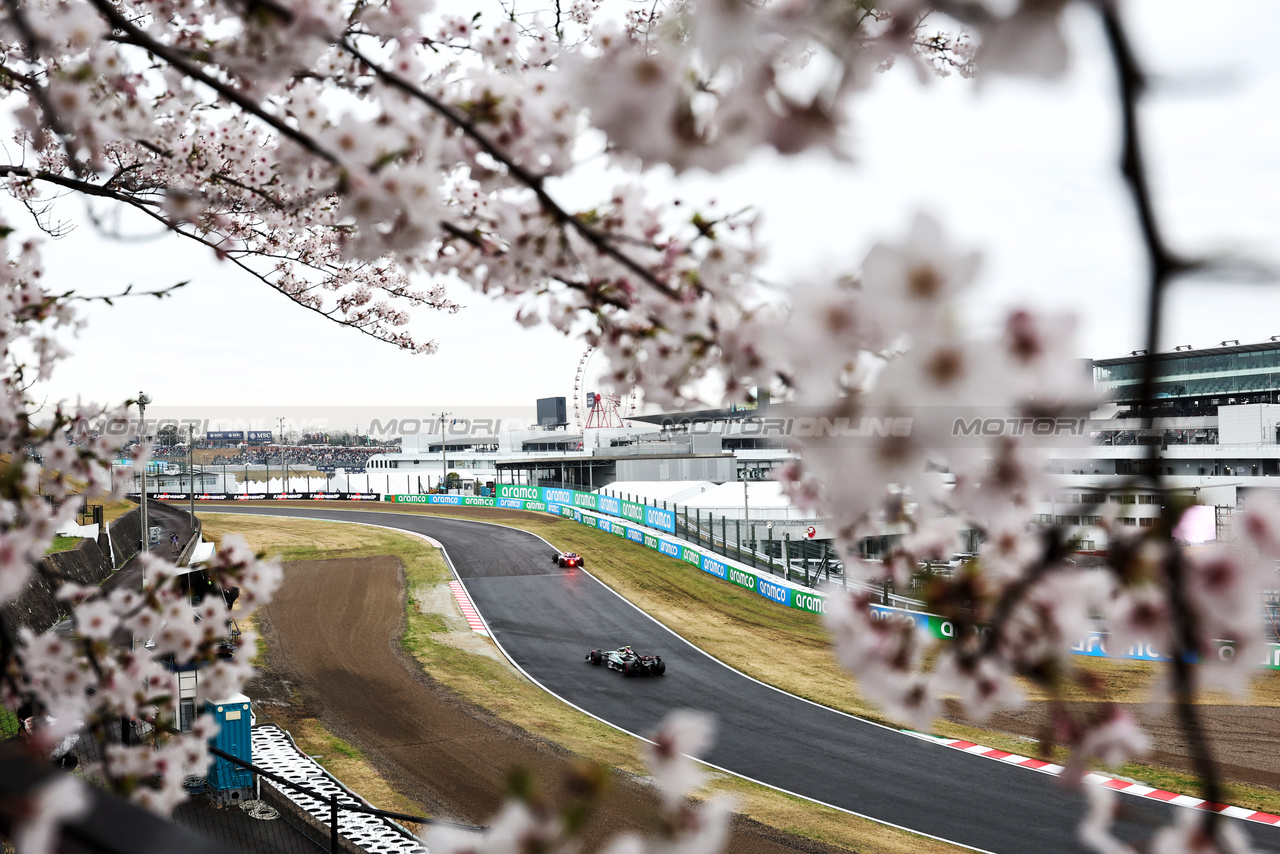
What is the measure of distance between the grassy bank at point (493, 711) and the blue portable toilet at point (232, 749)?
2.32 m

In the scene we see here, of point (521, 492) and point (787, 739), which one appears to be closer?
point (787, 739)

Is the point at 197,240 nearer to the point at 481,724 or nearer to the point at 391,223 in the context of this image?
the point at 391,223

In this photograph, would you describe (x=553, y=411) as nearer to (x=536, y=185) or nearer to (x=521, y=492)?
(x=521, y=492)

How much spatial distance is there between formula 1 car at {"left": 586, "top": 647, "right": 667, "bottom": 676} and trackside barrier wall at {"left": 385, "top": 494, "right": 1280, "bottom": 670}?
197 inches

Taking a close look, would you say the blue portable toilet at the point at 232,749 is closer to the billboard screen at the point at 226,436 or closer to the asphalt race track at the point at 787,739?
the asphalt race track at the point at 787,739

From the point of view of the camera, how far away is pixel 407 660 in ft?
73.6

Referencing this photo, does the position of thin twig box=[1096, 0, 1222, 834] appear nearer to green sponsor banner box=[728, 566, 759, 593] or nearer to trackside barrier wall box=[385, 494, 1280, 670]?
trackside barrier wall box=[385, 494, 1280, 670]

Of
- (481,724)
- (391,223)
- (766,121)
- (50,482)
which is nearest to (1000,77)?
(766,121)

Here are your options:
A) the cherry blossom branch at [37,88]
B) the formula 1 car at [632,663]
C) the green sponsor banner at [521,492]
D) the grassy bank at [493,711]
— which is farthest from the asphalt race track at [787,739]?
the green sponsor banner at [521,492]

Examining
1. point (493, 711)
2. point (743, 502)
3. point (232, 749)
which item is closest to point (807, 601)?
point (743, 502)

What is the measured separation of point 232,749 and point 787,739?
35.1ft

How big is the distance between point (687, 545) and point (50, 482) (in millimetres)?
33149

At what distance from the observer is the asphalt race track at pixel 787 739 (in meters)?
13.5

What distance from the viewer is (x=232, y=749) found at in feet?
39.5
